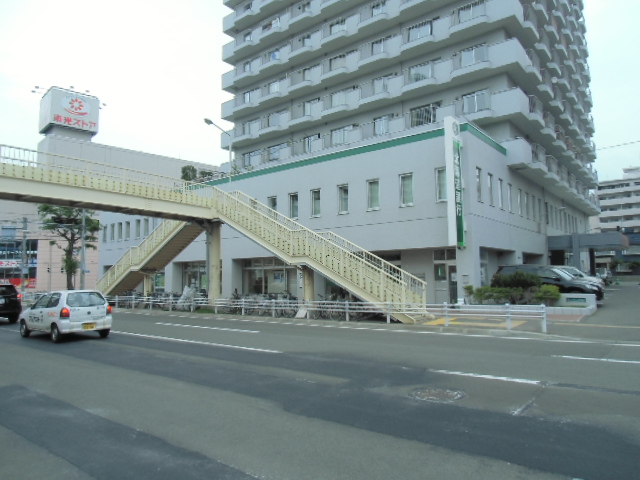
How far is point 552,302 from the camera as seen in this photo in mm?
18703

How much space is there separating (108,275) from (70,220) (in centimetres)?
1207

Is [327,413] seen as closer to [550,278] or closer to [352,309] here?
[352,309]

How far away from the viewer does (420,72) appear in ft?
100.0

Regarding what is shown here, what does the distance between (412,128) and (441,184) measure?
351 inches

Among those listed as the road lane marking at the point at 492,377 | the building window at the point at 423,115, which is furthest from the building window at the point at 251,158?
the road lane marking at the point at 492,377

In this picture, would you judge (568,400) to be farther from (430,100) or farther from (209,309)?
(430,100)

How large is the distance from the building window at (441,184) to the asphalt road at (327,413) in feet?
37.5

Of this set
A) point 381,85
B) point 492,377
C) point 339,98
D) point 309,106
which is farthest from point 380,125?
point 492,377

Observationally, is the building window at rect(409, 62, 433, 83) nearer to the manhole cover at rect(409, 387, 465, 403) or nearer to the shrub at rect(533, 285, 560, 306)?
the shrub at rect(533, 285, 560, 306)

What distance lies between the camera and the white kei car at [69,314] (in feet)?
44.6

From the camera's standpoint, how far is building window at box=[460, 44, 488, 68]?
28.0 m

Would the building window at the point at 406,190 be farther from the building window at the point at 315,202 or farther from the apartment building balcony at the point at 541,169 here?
the apartment building balcony at the point at 541,169

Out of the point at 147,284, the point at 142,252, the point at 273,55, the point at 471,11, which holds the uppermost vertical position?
the point at 273,55

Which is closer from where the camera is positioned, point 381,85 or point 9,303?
point 9,303
